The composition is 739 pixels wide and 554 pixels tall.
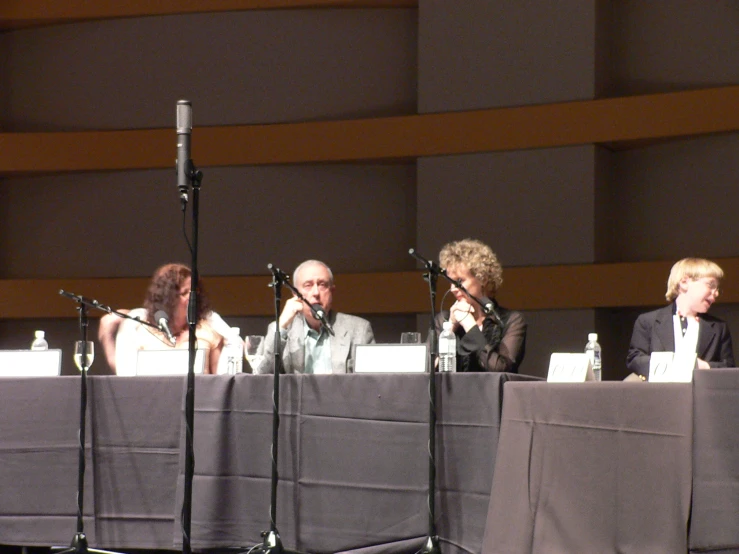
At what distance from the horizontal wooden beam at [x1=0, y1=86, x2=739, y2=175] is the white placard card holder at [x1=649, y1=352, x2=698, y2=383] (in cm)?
329

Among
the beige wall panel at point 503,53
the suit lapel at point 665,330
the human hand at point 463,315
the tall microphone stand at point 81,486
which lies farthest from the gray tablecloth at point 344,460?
the beige wall panel at point 503,53

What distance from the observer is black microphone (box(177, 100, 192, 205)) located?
3.26 m

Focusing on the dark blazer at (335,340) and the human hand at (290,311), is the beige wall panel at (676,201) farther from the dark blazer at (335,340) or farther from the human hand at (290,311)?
the human hand at (290,311)

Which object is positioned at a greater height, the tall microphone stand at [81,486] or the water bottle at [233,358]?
the water bottle at [233,358]

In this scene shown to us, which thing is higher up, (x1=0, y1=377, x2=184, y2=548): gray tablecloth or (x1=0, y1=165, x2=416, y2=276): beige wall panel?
(x1=0, y1=165, x2=416, y2=276): beige wall panel

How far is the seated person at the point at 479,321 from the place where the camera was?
3.95 metres

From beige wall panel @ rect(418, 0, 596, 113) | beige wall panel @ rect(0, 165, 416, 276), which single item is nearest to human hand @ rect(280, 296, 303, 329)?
beige wall panel @ rect(418, 0, 596, 113)

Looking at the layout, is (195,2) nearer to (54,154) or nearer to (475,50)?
(54,154)

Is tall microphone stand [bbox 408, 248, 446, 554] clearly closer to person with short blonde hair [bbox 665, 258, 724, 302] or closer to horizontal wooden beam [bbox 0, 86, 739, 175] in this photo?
person with short blonde hair [bbox 665, 258, 724, 302]

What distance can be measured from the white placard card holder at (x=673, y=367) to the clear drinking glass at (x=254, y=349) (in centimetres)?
150

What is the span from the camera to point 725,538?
260 centimetres

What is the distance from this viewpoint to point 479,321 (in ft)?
13.8

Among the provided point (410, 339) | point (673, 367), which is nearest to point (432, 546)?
point (410, 339)

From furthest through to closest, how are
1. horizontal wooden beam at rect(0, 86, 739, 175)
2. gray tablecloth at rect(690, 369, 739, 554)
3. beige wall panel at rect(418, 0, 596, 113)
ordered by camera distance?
beige wall panel at rect(418, 0, 596, 113) < horizontal wooden beam at rect(0, 86, 739, 175) < gray tablecloth at rect(690, 369, 739, 554)
